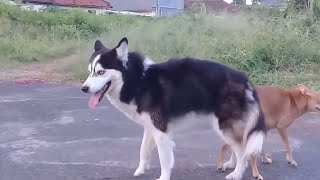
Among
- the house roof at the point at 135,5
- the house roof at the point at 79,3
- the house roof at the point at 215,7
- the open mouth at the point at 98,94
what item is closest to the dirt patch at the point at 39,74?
the house roof at the point at 215,7

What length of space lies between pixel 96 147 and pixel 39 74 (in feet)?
29.6

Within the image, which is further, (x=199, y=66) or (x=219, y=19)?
(x=219, y=19)

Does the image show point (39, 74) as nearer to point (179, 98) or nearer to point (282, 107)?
point (282, 107)

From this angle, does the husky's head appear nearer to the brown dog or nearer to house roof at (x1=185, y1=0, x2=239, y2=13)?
the brown dog

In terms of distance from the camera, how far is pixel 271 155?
6.52 m

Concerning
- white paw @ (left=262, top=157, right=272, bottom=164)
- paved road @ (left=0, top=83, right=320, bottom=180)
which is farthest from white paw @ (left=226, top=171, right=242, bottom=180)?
white paw @ (left=262, top=157, right=272, bottom=164)

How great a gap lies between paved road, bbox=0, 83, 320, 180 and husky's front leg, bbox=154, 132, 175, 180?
290 millimetres

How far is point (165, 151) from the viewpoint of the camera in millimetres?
5281

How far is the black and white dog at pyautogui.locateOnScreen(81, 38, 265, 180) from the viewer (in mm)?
5195

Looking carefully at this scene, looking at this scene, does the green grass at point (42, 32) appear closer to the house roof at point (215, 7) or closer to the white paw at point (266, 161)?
the house roof at point (215, 7)

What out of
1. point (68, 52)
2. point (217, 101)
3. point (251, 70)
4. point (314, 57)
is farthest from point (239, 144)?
point (68, 52)

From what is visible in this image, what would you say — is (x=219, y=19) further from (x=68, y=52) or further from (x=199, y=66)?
(x=199, y=66)

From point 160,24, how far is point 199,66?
14.0 metres

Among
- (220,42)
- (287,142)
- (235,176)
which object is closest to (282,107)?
(287,142)
